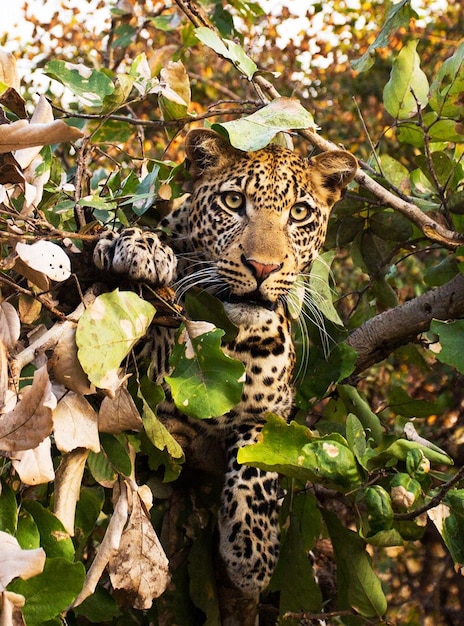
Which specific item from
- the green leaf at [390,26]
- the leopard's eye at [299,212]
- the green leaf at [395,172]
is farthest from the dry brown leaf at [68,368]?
the green leaf at [395,172]

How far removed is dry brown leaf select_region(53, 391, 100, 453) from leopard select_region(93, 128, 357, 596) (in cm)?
94

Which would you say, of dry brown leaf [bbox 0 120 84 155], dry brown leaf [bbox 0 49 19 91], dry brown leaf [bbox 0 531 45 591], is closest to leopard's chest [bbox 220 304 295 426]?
dry brown leaf [bbox 0 49 19 91]

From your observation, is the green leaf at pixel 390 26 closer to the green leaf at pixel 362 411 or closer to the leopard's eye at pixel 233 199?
the leopard's eye at pixel 233 199

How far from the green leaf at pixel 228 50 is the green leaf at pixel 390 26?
1.68 ft

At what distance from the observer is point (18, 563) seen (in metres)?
1.82

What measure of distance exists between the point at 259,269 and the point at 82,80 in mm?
851

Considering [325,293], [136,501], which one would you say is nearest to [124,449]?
[136,501]

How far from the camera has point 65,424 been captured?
2.29 meters

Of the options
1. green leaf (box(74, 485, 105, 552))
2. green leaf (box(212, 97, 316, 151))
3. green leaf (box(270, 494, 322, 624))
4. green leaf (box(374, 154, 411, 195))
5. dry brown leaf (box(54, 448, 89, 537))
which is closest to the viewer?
dry brown leaf (box(54, 448, 89, 537))

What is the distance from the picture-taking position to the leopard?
11.0ft

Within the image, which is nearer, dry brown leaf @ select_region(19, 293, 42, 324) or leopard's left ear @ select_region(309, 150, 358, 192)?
dry brown leaf @ select_region(19, 293, 42, 324)

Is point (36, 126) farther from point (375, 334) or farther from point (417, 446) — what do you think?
point (375, 334)

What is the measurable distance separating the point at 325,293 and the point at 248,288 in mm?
371

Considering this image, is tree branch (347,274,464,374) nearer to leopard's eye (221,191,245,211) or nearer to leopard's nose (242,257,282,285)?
leopard's nose (242,257,282,285)
